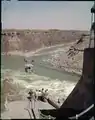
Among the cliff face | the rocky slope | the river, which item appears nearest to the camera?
the cliff face

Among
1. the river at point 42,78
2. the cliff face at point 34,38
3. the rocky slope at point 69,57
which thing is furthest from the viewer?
the river at point 42,78

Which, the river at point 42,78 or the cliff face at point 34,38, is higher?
the cliff face at point 34,38

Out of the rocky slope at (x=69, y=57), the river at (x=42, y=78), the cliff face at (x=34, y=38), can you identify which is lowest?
the river at (x=42, y=78)

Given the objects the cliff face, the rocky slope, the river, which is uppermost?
the cliff face

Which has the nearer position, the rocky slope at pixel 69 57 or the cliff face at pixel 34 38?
the cliff face at pixel 34 38

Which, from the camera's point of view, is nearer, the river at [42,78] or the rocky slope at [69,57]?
the rocky slope at [69,57]

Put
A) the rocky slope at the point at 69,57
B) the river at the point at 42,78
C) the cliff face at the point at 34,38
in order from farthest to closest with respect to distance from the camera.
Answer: the river at the point at 42,78
the rocky slope at the point at 69,57
the cliff face at the point at 34,38

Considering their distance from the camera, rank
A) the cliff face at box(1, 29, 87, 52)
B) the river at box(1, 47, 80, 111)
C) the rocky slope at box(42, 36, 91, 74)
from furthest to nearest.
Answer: the river at box(1, 47, 80, 111) < the rocky slope at box(42, 36, 91, 74) < the cliff face at box(1, 29, 87, 52)

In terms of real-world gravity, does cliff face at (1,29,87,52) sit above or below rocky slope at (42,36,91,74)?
above
